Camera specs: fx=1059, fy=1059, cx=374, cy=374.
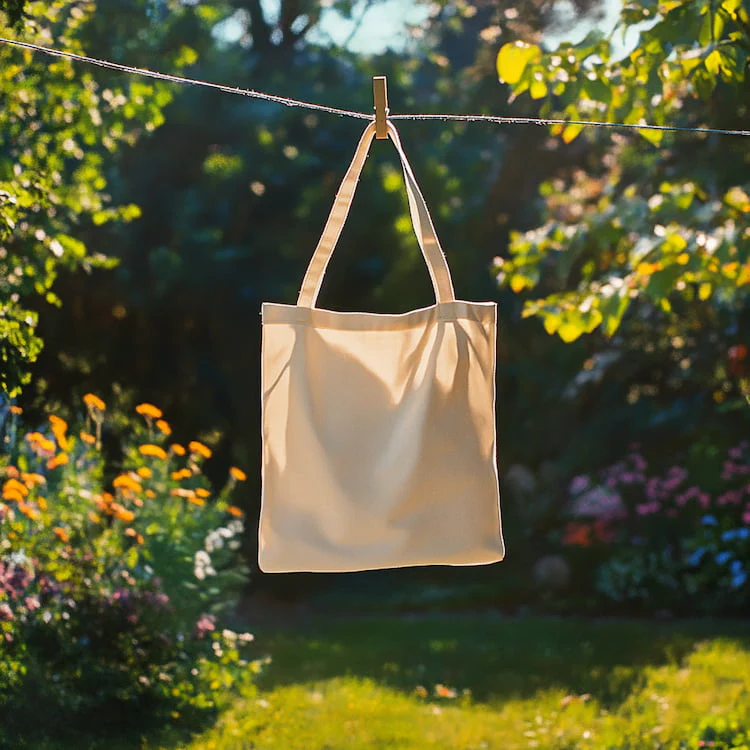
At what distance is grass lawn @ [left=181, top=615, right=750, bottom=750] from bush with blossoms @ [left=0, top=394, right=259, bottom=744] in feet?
0.96

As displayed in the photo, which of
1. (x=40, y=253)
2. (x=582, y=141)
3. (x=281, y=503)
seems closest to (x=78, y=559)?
(x=40, y=253)

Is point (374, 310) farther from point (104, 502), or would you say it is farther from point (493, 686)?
point (104, 502)

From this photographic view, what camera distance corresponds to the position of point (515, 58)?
3.04 meters

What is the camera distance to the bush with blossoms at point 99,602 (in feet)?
13.0

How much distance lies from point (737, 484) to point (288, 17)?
496 centimetres

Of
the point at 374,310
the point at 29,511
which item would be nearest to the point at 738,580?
the point at 374,310

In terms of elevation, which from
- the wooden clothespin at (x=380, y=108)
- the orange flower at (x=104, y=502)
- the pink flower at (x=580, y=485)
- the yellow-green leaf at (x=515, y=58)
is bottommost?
the pink flower at (x=580, y=485)

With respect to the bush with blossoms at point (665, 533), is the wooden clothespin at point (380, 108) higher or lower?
higher

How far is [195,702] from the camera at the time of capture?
13.9ft

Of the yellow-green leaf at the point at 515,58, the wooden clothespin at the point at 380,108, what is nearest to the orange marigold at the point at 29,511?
the yellow-green leaf at the point at 515,58

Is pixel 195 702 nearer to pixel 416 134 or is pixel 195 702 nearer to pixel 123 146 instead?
pixel 123 146

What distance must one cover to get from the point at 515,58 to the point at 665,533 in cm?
494

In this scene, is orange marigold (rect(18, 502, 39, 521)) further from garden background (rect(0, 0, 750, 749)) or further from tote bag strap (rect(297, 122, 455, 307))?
tote bag strap (rect(297, 122, 455, 307))

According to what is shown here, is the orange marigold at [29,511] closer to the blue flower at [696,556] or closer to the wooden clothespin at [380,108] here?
the wooden clothespin at [380,108]
